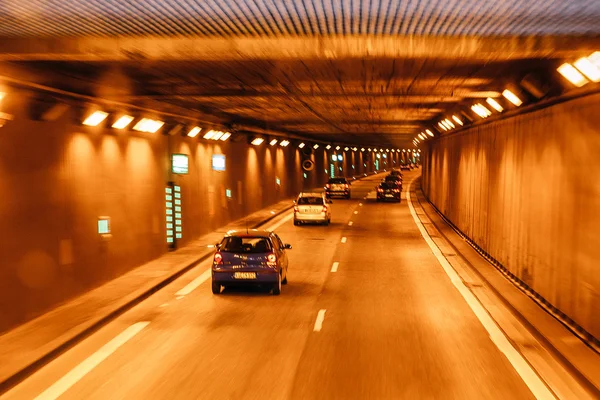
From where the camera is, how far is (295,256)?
24.0 m

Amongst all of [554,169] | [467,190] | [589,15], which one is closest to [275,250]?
[554,169]

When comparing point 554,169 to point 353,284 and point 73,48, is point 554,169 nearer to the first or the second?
point 353,284

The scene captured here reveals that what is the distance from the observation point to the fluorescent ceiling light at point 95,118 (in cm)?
1645

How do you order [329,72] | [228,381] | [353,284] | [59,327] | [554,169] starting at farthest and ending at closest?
[353,284] < [329,72] < [554,169] < [59,327] < [228,381]

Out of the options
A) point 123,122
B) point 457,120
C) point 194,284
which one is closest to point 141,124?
point 123,122

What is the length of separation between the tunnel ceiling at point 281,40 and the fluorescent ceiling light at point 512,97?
3.09 feet

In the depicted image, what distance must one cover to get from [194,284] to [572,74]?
436 inches

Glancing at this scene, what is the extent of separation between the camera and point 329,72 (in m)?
14.7

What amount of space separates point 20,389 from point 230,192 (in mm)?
25343

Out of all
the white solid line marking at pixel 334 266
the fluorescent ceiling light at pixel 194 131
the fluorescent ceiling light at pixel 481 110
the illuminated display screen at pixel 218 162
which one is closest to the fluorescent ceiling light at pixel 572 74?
the fluorescent ceiling light at pixel 481 110

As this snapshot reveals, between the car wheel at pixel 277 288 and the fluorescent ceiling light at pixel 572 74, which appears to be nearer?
the fluorescent ceiling light at pixel 572 74

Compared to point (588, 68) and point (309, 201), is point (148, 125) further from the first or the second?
point (309, 201)

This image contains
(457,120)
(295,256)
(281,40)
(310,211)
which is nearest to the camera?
(281,40)

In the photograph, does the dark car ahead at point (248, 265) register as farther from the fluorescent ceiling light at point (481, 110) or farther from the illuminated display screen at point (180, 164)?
the fluorescent ceiling light at point (481, 110)
